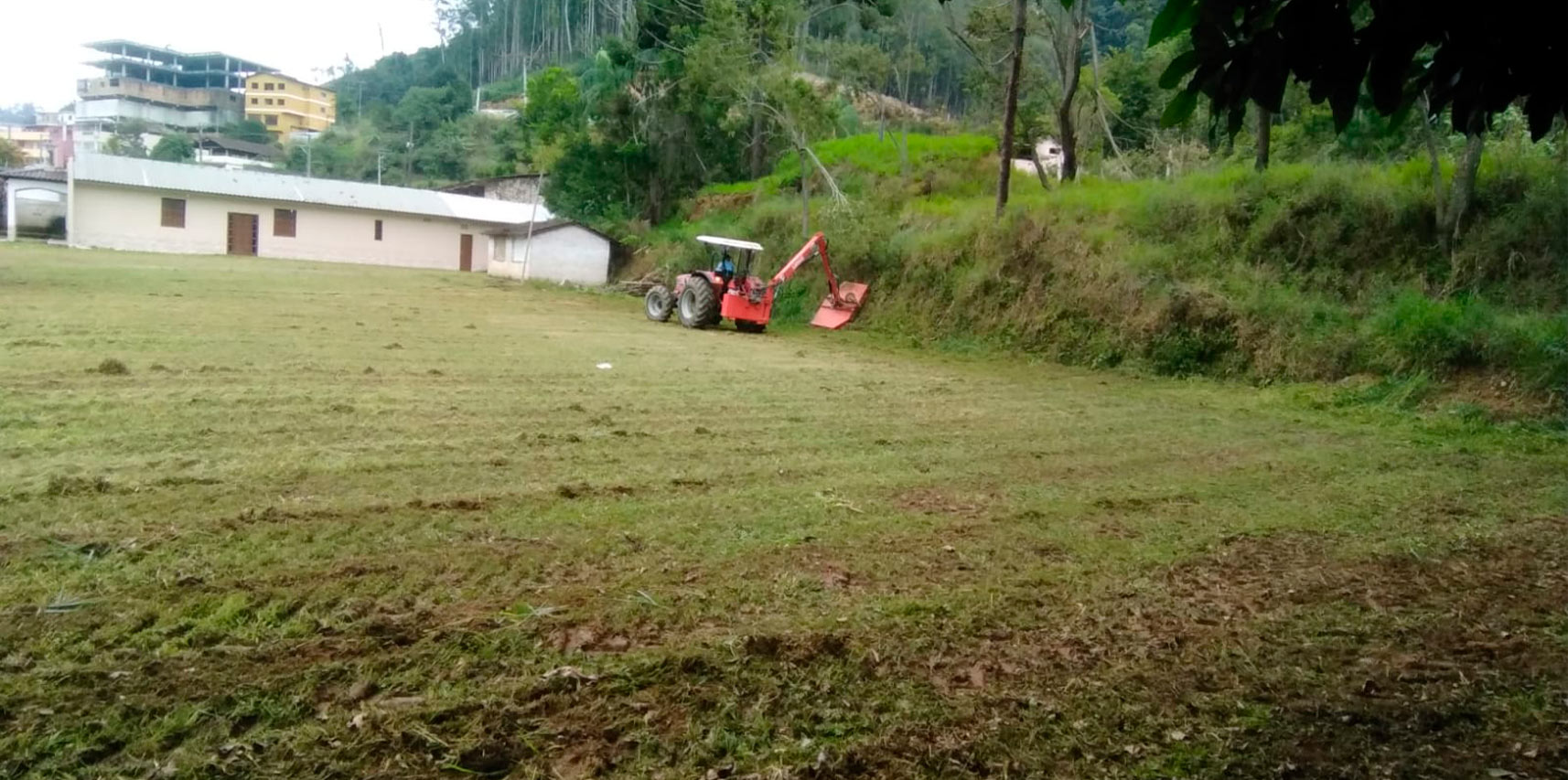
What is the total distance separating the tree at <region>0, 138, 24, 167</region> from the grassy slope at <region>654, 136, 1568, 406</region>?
5080 centimetres

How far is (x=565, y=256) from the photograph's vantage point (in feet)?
108

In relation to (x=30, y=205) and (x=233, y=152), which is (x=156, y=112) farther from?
(x=30, y=205)

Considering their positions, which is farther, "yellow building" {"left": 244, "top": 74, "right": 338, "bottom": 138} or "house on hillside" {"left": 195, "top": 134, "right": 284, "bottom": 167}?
"yellow building" {"left": 244, "top": 74, "right": 338, "bottom": 138}

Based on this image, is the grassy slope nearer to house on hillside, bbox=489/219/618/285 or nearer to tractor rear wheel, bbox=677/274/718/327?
tractor rear wheel, bbox=677/274/718/327

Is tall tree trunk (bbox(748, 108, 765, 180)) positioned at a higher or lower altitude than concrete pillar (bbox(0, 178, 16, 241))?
higher

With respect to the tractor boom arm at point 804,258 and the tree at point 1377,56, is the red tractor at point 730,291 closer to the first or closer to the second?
the tractor boom arm at point 804,258

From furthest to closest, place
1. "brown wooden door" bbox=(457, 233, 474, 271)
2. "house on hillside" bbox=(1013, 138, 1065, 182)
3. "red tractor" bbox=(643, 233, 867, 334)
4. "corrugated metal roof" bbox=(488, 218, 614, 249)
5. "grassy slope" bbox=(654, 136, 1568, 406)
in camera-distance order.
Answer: "brown wooden door" bbox=(457, 233, 474, 271)
"corrugated metal roof" bbox=(488, 218, 614, 249)
"house on hillside" bbox=(1013, 138, 1065, 182)
"red tractor" bbox=(643, 233, 867, 334)
"grassy slope" bbox=(654, 136, 1568, 406)

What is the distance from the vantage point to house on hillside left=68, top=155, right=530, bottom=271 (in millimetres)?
34344

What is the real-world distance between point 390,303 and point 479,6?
153 ft

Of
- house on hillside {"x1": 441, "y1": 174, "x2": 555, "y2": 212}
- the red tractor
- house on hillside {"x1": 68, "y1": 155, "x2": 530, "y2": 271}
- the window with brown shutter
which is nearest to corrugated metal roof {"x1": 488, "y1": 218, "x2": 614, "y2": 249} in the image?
house on hillside {"x1": 68, "y1": 155, "x2": 530, "y2": 271}

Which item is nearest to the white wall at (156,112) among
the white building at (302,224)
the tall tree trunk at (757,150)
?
the white building at (302,224)

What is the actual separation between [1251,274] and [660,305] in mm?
→ 10660

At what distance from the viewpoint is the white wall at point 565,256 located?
32750 mm

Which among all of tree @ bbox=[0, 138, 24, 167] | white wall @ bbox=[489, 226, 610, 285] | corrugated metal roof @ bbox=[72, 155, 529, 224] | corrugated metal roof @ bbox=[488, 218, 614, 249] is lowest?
white wall @ bbox=[489, 226, 610, 285]
